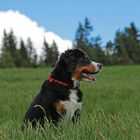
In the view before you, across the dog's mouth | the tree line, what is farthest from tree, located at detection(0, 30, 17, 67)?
the dog's mouth

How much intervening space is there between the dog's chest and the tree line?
81.5 m

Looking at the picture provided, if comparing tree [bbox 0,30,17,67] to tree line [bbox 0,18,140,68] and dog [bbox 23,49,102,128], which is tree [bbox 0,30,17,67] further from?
dog [bbox 23,49,102,128]

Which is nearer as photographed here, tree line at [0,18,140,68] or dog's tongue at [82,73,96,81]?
dog's tongue at [82,73,96,81]

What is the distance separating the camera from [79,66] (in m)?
7.89

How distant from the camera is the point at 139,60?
3826 inches

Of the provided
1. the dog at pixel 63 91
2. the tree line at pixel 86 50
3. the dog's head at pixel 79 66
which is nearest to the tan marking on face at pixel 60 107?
the dog at pixel 63 91

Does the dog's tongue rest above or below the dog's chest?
above

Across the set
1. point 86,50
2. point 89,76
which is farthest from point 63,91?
point 86,50

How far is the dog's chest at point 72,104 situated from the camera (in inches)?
291

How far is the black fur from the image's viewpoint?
7.28 meters

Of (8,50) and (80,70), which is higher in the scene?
(8,50)

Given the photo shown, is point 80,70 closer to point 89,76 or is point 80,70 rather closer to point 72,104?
point 89,76

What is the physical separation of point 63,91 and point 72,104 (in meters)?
0.23

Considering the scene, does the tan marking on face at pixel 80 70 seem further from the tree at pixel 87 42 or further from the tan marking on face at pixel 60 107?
the tree at pixel 87 42
